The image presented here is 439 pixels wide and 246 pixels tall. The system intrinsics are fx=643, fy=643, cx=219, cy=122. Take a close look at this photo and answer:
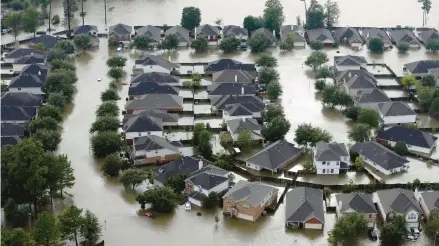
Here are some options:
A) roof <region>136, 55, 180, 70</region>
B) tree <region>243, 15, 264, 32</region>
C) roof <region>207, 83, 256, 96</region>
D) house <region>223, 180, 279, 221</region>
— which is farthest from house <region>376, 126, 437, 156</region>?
tree <region>243, 15, 264, 32</region>

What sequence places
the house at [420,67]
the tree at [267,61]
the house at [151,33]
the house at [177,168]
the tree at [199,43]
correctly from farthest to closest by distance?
the house at [151,33] → the tree at [199,43] → the tree at [267,61] → the house at [420,67] → the house at [177,168]

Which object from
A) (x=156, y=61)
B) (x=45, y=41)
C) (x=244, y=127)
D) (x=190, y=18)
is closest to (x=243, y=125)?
(x=244, y=127)

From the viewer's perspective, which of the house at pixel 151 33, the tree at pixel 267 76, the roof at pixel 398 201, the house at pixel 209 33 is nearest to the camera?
the roof at pixel 398 201

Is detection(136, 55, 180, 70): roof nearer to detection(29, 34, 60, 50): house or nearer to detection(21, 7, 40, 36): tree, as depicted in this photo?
detection(29, 34, 60, 50): house

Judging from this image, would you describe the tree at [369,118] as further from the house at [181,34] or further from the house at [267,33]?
the house at [181,34]

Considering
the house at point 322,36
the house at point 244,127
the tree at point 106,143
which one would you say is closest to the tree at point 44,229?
the tree at point 106,143

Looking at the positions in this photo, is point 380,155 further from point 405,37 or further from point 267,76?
point 405,37

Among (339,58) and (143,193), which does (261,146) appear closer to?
(143,193)
